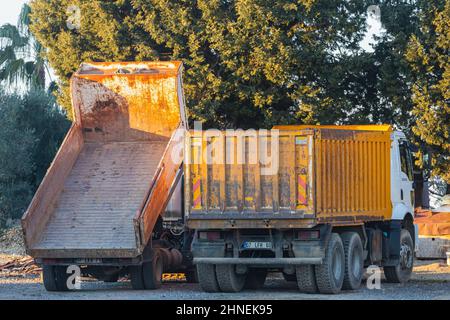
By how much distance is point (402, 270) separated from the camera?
2141 cm

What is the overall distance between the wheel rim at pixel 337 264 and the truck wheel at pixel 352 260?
0.49 feet

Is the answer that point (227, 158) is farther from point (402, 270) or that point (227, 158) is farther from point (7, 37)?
point (7, 37)

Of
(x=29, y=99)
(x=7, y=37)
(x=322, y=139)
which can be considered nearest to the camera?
(x=322, y=139)

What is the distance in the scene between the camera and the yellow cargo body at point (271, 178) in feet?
57.6

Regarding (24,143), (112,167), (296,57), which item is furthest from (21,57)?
(112,167)

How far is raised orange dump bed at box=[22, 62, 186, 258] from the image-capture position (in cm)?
1911

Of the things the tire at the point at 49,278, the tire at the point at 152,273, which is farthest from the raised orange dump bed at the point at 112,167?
the tire at the point at 152,273

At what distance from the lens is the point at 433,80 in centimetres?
3148

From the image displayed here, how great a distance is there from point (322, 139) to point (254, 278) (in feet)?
11.6

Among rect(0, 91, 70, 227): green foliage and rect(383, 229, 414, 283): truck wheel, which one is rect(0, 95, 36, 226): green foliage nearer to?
rect(0, 91, 70, 227): green foliage

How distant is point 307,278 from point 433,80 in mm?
15091

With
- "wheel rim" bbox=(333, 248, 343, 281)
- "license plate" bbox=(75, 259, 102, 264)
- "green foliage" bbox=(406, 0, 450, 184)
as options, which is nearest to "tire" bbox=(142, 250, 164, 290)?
"license plate" bbox=(75, 259, 102, 264)
